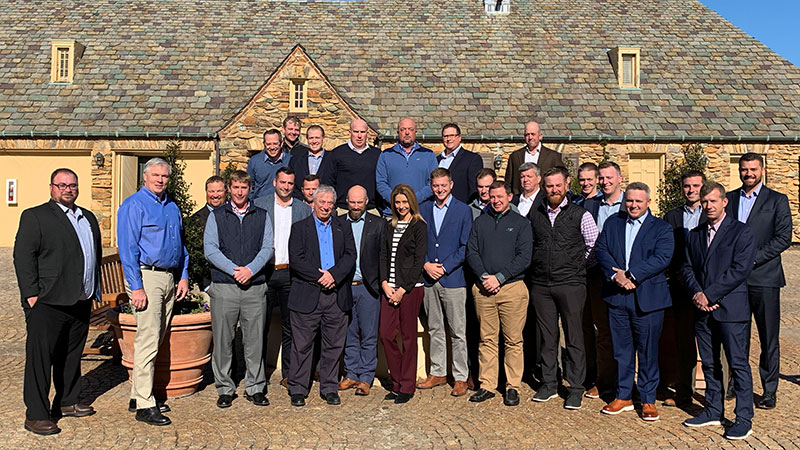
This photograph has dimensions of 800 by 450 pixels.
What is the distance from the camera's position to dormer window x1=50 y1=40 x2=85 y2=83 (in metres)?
17.6

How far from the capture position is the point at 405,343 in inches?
235

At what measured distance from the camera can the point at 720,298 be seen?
5039mm

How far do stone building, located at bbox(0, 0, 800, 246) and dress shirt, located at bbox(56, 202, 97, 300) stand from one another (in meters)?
10.0

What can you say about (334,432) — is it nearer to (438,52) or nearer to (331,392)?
(331,392)

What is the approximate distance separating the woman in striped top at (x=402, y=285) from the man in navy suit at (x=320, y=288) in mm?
343

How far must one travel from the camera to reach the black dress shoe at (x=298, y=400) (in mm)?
5680

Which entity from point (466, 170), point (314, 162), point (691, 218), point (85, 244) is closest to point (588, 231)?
point (691, 218)

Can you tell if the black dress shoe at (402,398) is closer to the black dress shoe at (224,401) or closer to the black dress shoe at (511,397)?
the black dress shoe at (511,397)

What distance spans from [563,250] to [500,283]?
0.60 meters

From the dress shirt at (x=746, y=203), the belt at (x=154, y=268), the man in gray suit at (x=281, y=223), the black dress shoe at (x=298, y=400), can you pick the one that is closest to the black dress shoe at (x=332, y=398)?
the black dress shoe at (x=298, y=400)

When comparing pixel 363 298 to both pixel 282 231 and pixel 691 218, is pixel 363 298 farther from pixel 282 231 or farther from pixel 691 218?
pixel 691 218

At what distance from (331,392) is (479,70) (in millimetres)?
14029

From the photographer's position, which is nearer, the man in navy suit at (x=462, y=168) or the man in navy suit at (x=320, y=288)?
the man in navy suit at (x=320, y=288)

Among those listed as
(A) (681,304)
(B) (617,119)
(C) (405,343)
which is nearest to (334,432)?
(C) (405,343)
